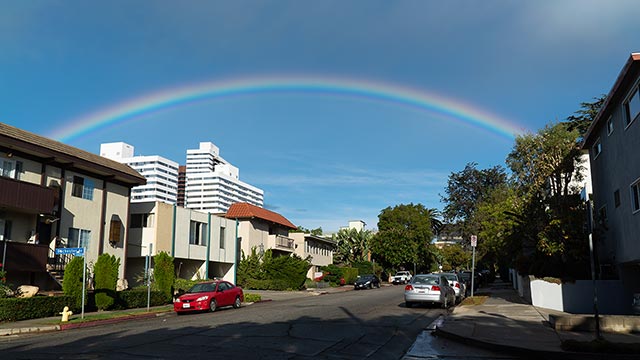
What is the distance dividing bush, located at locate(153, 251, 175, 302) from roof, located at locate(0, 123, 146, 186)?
666 centimetres

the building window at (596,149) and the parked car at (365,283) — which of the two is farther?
the parked car at (365,283)

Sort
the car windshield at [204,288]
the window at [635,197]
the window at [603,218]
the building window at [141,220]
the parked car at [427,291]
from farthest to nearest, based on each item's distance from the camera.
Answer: the building window at [141,220]
the car windshield at [204,288]
the parked car at [427,291]
the window at [603,218]
the window at [635,197]

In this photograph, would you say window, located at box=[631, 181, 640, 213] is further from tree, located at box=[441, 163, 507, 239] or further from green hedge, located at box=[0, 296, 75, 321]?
tree, located at box=[441, 163, 507, 239]

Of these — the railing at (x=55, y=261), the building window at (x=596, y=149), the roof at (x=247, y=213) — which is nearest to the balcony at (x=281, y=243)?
the roof at (x=247, y=213)

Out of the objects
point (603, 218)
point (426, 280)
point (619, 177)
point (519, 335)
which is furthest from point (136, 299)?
point (619, 177)

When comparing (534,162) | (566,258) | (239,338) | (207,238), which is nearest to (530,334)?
(239,338)

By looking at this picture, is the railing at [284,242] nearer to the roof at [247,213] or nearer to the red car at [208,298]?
the roof at [247,213]

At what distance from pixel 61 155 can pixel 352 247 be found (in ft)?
161

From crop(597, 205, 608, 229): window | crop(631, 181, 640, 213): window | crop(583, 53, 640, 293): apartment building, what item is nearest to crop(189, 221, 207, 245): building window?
crop(583, 53, 640, 293): apartment building

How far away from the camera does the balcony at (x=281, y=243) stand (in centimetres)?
5519

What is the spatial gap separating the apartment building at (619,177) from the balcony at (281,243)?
35023mm

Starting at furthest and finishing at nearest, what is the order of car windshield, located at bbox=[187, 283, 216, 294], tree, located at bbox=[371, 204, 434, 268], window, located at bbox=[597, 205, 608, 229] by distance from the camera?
tree, located at bbox=[371, 204, 434, 268], car windshield, located at bbox=[187, 283, 216, 294], window, located at bbox=[597, 205, 608, 229]

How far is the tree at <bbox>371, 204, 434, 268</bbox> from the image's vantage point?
2842 inches

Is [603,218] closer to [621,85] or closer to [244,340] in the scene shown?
[621,85]
